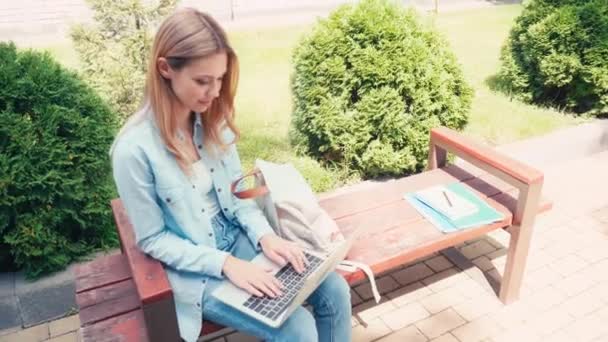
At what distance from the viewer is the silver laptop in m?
1.83

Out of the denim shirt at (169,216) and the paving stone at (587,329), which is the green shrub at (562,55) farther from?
the denim shirt at (169,216)

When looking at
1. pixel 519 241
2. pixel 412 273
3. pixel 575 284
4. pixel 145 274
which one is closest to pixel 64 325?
pixel 145 274

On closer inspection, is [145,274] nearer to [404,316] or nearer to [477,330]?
[404,316]

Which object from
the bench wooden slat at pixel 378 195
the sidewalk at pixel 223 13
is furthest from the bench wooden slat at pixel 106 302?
the sidewalk at pixel 223 13

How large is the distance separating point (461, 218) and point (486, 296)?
2.02 ft

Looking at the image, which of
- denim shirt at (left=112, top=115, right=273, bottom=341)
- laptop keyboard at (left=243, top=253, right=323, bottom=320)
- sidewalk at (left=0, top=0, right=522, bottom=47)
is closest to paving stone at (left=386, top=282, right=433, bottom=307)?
laptop keyboard at (left=243, top=253, right=323, bottom=320)

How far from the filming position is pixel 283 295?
191cm

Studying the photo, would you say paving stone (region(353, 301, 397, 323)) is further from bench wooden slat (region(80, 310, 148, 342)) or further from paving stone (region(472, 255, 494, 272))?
bench wooden slat (region(80, 310, 148, 342))

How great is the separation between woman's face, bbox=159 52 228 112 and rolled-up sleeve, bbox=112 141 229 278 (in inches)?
10.1

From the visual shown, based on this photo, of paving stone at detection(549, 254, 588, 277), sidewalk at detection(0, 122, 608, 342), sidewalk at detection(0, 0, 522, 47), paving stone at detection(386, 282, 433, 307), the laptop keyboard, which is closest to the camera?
the laptop keyboard

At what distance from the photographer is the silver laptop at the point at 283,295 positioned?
183 centimetres

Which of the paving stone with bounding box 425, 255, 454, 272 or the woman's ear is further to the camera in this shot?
the paving stone with bounding box 425, 255, 454, 272

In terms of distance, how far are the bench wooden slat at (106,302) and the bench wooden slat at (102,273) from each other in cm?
3

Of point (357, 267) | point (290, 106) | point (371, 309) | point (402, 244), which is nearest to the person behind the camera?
point (357, 267)
